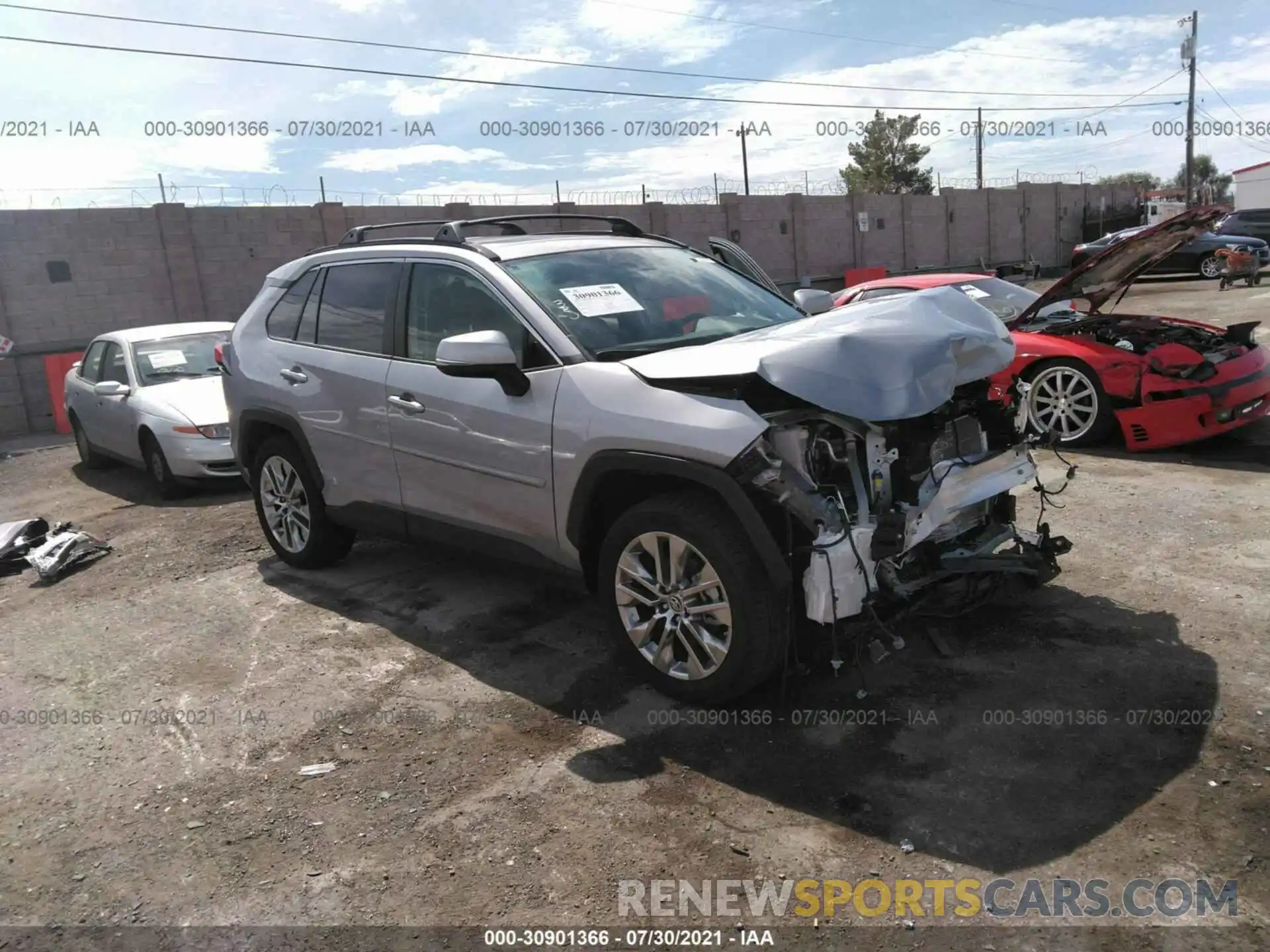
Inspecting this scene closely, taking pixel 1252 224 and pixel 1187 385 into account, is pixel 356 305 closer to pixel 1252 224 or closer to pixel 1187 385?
pixel 1187 385

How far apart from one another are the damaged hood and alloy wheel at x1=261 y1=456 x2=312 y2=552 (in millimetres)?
2774

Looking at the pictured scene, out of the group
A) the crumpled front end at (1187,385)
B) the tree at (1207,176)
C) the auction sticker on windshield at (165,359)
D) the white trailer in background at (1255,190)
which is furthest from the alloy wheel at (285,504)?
the tree at (1207,176)

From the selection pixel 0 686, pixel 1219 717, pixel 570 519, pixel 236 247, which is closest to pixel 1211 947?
pixel 1219 717

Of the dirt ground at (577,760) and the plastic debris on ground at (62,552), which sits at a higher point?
the plastic debris on ground at (62,552)

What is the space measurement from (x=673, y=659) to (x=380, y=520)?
2.06m

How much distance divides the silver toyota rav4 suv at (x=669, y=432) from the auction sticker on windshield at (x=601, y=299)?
0.04ft

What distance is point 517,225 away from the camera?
5.39m

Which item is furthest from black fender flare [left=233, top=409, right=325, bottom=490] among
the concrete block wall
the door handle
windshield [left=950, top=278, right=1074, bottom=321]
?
the concrete block wall

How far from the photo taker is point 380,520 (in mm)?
5082

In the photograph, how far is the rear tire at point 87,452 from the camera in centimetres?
1002

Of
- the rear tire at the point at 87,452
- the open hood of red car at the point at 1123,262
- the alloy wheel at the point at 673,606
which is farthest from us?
the rear tire at the point at 87,452

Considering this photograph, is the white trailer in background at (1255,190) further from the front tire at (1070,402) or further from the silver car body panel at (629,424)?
the silver car body panel at (629,424)

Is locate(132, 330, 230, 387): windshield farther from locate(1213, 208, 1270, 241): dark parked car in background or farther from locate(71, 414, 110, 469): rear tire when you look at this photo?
locate(1213, 208, 1270, 241): dark parked car in background

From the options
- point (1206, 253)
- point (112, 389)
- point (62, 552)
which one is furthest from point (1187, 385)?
point (1206, 253)
